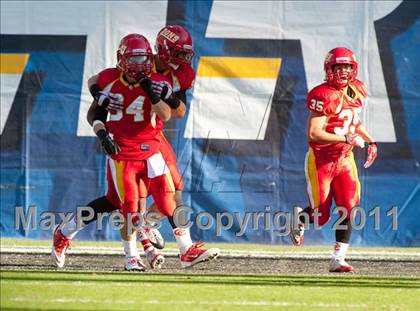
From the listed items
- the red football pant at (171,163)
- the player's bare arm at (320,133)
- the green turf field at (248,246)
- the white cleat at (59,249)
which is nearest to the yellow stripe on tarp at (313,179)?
the player's bare arm at (320,133)

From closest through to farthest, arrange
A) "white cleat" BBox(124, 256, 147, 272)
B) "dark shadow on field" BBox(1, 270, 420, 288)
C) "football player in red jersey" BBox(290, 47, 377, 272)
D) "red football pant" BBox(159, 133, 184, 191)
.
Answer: "dark shadow on field" BBox(1, 270, 420, 288)
"white cleat" BBox(124, 256, 147, 272)
"red football pant" BBox(159, 133, 184, 191)
"football player in red jersey" BBox(290, 47, 377, 272)

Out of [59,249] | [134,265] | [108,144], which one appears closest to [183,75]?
[108,144]

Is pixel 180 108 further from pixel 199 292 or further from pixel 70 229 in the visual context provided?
pixel 199 292

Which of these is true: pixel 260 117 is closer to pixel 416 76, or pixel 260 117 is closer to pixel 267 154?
pixel 267 154

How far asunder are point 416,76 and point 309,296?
4.59 metres

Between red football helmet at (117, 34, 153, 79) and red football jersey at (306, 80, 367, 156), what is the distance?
4.40 feet

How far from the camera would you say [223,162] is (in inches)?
413

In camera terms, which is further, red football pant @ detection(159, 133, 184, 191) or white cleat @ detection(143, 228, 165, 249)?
white cleat @ detection(143, 228, 165, 249)

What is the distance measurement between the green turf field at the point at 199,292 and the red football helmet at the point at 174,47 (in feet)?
5.61

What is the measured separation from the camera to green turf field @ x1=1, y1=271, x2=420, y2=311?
572cm

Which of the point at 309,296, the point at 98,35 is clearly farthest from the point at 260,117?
the point at 309,296

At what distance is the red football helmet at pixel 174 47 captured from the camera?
8.01m

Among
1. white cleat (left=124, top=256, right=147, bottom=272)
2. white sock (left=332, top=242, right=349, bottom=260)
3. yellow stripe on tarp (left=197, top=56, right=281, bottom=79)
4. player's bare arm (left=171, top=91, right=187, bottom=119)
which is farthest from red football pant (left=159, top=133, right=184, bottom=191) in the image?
yellow stripe on tarp (left=197, top=56, right=281, bottom=79)

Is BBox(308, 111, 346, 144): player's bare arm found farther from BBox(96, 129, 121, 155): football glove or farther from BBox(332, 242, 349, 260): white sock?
BBox(96, 129, 121, 155): football glove
